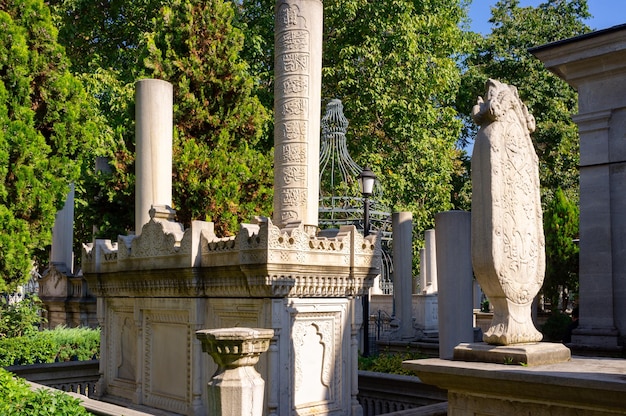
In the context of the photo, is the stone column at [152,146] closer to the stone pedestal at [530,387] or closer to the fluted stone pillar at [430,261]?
the stone pedestal at [530,387]

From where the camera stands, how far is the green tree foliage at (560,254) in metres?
22.8

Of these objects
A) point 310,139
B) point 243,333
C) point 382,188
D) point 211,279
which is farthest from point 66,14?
point 243,333

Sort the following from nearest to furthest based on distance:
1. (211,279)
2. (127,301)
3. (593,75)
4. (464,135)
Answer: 1. (211,279)
2. (127,301)
3. (593,75)
4. (464,135)

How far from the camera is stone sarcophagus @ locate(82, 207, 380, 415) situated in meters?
8.52

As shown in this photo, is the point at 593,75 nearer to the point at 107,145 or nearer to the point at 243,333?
the point at 243,333

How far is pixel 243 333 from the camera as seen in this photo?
5.73 metres

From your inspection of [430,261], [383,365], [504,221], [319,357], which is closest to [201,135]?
[383,365]

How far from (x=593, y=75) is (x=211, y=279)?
762cm

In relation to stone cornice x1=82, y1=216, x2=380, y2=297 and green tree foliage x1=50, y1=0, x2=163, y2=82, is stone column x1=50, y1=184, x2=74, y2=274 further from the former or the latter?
stone cornice x1=82, y1=216, x2=380, y2=297

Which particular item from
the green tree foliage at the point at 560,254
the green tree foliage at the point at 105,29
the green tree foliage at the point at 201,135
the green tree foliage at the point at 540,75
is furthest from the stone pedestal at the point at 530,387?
the green tree foliage at the point at 540,75

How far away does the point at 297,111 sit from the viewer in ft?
37.4

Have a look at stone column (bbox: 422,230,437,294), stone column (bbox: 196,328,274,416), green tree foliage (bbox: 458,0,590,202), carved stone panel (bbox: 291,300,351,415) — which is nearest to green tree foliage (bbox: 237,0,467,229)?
stone column (bbox: 422,230,437,294)

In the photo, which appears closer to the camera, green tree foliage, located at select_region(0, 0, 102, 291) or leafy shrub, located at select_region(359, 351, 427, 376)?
green tree foliage, located at select_region(0, 0, 102, 291)

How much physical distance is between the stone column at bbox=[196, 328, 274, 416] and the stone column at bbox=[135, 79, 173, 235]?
7.60 metres
